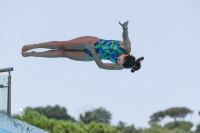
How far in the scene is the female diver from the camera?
9133 millimetres

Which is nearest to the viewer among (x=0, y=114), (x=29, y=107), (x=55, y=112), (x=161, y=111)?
(x=0, y=114)

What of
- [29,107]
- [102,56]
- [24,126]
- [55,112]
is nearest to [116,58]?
[102,56]

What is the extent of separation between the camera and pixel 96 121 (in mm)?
50000

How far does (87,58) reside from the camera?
9.87 metres

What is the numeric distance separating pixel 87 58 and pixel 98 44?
13.9 inches

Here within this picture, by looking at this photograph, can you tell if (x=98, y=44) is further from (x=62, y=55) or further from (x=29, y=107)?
(x=29, y=107)

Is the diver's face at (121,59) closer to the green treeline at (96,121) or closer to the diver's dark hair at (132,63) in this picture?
the diver's dark hair at (132,63)

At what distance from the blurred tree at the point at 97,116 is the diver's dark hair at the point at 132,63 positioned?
119ft

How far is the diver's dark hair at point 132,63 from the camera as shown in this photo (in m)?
9.08

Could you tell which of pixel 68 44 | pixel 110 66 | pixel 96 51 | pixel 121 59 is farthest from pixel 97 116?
pixel 121 59

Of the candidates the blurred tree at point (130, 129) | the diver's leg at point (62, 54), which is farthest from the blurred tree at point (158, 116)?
the diver's leg at point (62, 54)

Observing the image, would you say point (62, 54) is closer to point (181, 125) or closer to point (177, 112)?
point (181, 125)

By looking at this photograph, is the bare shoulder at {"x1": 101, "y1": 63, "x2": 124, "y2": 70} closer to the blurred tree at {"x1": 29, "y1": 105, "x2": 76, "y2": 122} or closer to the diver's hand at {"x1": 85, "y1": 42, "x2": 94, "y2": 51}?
the diver's hand at {"x1": 85, "y1": 42, "x2": 94, "y2": 51}

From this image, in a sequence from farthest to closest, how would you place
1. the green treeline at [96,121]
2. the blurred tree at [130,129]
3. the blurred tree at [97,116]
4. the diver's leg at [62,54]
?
the blurred tree at [97,116] < the blurred tree at [130,129] < the green treeline at [96,121] < the diver's leg at [62,54]
